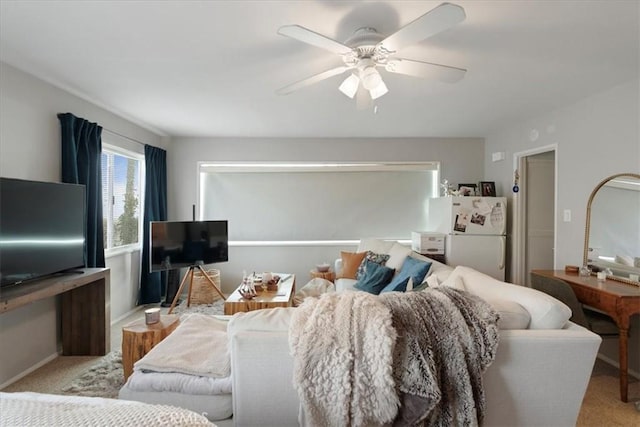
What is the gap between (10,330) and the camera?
2.29 metres

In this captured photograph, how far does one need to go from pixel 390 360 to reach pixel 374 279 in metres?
2.15

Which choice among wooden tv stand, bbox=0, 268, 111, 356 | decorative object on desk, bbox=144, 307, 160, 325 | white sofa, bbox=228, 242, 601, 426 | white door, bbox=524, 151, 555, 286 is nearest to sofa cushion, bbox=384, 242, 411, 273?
white door, bbox=524, 151, 555, 286

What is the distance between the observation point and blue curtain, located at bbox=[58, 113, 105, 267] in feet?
8.93

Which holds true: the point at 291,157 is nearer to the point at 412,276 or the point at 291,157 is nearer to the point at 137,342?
the point at 412,276

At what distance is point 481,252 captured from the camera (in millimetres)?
3871

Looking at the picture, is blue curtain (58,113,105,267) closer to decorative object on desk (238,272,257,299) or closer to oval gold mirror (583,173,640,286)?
decorative object on desk (238,272,257,299)

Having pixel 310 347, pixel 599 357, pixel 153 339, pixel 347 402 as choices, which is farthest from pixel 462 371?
pixel 599 357

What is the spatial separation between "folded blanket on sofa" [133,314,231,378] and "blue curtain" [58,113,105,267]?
1.67 metres

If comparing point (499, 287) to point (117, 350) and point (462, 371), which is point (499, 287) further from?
point (117, 350)

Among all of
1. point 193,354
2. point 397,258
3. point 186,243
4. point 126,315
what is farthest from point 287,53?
point 126,315

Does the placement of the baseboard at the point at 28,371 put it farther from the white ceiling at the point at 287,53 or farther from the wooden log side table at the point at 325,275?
the wooden log side table at the point at 325,275

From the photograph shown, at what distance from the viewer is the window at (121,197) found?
352cm

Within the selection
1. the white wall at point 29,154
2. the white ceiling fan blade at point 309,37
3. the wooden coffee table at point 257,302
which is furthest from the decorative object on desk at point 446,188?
the white wall at point 29,154

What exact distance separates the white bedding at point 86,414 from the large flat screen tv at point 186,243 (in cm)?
284
